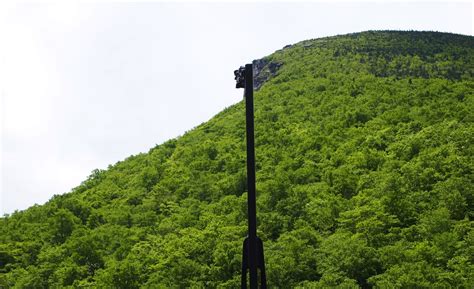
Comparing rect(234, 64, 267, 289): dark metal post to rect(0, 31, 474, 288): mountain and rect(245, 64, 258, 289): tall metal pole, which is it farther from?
rect(0, 31, 474, 288): mountain

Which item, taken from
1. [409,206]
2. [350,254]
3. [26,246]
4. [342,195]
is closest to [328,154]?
[342,195]

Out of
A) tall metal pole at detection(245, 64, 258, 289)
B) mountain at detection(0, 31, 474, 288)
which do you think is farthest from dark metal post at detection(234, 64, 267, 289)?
mountain at detection(0, 31, 474, 288)

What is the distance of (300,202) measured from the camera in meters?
56.8

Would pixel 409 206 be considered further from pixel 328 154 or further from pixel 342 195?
pixel 328 154

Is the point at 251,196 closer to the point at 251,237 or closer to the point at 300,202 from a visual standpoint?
the point at 251,237

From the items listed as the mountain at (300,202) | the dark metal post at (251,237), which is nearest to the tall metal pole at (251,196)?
the dark metal post at (251,237)

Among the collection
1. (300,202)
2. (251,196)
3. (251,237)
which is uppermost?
(251,196)

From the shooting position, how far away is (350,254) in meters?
43.2

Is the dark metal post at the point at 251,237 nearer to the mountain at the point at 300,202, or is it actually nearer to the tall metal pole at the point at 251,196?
the tall metal pole at the point at 251,196

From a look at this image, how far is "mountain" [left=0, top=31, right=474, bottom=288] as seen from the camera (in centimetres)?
4416

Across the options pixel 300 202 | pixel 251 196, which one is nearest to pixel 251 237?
pixel 251 196

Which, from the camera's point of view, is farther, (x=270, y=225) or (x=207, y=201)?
(x=207, y=201)

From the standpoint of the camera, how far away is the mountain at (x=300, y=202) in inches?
1738

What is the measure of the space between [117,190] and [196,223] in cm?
1953
